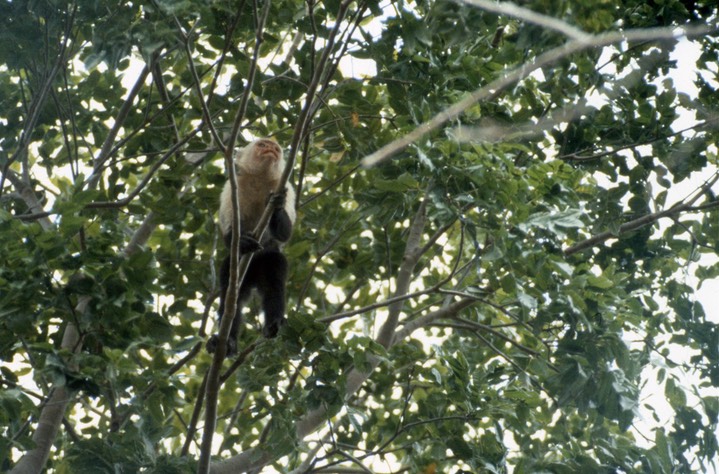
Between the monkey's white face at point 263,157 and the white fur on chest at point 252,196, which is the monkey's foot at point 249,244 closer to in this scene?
the monkey's white face at point 263,157

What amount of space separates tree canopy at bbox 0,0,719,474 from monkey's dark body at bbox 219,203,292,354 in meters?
0.23

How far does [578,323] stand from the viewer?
173 inches

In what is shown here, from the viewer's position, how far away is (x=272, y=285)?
5.98 metres

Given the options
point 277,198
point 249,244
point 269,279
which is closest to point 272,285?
point 269,279

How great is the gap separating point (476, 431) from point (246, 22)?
310 centimetres

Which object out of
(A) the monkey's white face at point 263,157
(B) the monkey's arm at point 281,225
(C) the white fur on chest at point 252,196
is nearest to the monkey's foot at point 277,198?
(B) the monkey's arm at point 281,225

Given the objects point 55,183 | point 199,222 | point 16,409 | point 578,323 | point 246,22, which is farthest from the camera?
point 55,183

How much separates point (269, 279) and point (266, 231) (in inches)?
13.9

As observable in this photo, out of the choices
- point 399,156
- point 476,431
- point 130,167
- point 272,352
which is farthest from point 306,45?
point 476,431

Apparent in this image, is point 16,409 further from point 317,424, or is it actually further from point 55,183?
point 55,183

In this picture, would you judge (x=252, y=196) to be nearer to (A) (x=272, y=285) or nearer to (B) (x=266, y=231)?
(B) (x=266, y=231)

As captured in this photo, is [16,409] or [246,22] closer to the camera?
[16,409]

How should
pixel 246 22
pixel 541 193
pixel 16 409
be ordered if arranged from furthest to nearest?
1. pixel 246 22
2. pixel 541 193
3. pixel 16 409

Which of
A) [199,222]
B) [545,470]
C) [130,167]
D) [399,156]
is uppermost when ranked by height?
[130,167]
